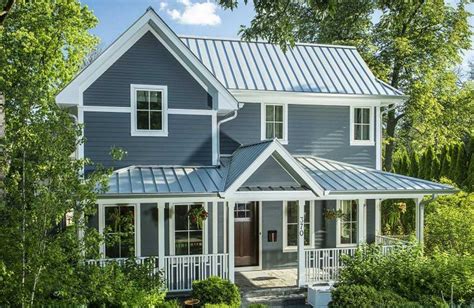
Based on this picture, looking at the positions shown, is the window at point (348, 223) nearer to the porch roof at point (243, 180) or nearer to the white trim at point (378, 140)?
the porch roof at point (243, 180)

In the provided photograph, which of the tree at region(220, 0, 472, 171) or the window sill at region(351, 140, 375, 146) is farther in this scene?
the tree at region(220, 0, 472, 171)

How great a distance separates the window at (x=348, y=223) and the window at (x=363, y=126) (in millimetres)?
2121

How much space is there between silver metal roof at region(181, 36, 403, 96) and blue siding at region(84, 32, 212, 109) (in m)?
1.47

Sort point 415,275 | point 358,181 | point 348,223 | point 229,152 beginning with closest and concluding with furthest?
1. point 415,275
2. point 358,181
3. point 229,152
4. point 348,223

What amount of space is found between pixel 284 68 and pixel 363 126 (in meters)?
3.32

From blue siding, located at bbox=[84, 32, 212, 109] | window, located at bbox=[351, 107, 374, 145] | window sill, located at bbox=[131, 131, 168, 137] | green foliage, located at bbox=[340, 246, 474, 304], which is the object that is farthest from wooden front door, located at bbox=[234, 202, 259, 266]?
window, located at bbox=[351, 107, 374, 145]

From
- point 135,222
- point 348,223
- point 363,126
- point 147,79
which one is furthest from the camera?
point 363,126

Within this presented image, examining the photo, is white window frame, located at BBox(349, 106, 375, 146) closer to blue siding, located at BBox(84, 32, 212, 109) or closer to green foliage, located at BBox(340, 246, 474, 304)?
green foliage, located at BBox(340, 246, 474, 304)

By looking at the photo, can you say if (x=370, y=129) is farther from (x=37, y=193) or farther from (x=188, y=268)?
(x=37, y=193)

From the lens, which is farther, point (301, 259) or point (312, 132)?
point (312, 132)

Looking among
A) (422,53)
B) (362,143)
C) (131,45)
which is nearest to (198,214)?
(131,45)

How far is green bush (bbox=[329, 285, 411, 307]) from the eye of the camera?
9.58 m

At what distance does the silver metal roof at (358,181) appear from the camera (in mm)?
12844

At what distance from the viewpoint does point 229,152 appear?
14.5 metres
